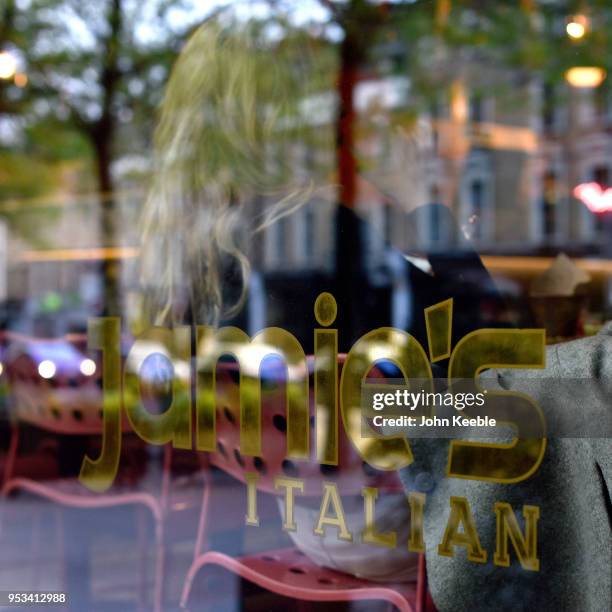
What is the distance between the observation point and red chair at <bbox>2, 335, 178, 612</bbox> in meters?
2.44

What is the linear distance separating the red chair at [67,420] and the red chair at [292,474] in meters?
0.28

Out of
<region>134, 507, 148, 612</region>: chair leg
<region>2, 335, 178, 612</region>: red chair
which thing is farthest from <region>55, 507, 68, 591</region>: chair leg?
<region>134, 507, 148, 612</region>: chair leg

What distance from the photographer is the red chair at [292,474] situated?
1.76 m

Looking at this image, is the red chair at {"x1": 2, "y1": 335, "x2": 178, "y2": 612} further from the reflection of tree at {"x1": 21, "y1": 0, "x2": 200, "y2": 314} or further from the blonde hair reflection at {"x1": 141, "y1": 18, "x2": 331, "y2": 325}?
the reflection of tree at {"x1": 21, "y1": 0, "x2": 200, "y2": 314}

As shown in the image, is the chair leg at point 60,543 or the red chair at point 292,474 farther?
the chair leg at point 60,543

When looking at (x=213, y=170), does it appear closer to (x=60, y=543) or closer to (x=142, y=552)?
(x=142, y=552)

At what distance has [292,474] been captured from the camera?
1.87 meters

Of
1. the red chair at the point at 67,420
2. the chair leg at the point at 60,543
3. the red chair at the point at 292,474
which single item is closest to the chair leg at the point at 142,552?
the red chair at the point at 67,420

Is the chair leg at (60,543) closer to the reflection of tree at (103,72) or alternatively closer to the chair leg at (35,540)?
the chair leg at (35,540)

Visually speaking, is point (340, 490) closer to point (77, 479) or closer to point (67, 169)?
point (77, 479)

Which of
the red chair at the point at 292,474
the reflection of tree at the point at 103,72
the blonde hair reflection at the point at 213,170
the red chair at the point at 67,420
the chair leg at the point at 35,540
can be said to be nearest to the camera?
the red chair at the point at 292,474

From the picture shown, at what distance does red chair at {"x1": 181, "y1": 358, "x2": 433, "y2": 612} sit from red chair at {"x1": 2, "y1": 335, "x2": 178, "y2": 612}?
0.28m

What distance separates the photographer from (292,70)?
3021 mm

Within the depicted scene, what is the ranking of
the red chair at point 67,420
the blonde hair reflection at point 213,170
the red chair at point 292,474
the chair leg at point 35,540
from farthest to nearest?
1. the chair leg at point 35,540
2. the red chair at point 67,420
3. the blonde hair reflection at point 213,170
4. the red chair at point 292,474
